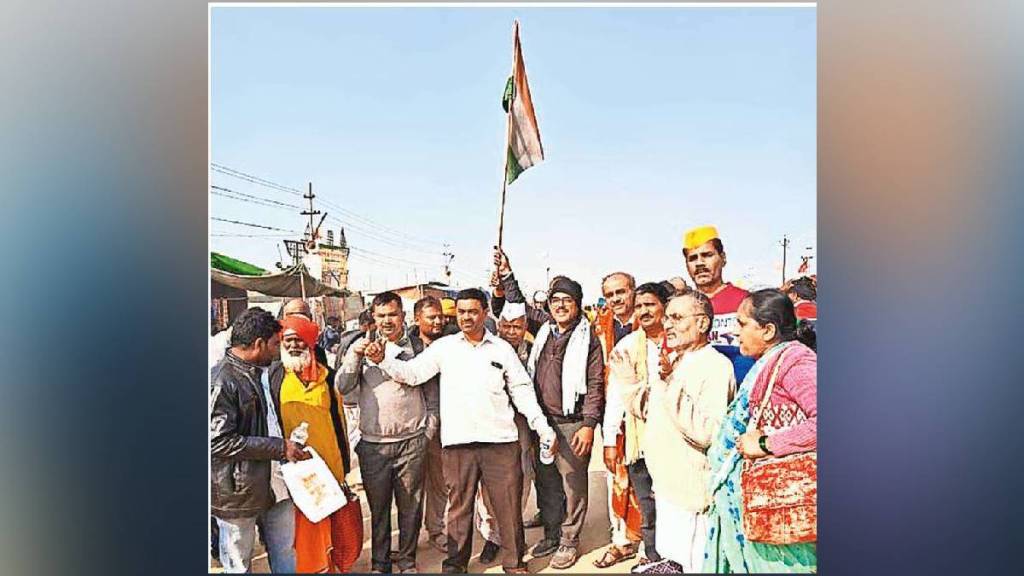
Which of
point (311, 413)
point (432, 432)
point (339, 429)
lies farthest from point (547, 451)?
point (311, 413)

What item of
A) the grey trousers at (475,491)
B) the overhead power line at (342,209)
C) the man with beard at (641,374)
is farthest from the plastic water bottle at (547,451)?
the overhead power line at (342,209)

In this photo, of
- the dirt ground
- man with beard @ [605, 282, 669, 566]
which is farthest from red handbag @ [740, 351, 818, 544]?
the dirt ground

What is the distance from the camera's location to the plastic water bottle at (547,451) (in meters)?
3.45

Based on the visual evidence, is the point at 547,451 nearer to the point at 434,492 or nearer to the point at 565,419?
the point at 565,419

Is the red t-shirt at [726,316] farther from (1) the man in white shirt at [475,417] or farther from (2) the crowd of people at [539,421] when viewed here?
(1) the man in white shirt at [475,417]

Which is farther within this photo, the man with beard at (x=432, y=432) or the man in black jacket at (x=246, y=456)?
the man with beard at (x=432, y=432)

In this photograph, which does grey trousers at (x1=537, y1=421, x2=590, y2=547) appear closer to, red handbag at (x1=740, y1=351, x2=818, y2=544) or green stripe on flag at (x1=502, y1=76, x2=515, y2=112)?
red handbag at (x1=740, y1=351, x2=818, y2=544)

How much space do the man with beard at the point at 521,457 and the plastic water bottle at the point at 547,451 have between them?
5 centimetres

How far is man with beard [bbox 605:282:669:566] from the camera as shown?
3.47 metres

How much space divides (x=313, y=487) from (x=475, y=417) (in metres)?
0.69

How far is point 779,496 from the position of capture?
11.1ft

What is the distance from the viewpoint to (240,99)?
11.3ft
